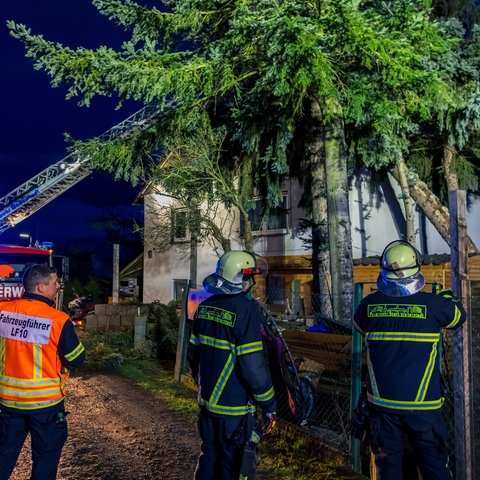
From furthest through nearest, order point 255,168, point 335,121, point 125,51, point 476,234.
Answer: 1. point 476,234
2. point 255,168
3. point 335,121
4. point 125,51

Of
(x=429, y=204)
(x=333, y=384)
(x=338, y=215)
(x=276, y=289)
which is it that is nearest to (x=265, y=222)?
(x=276, y=289)

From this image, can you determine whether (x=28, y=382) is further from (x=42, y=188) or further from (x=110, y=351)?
(x=42, y=188)

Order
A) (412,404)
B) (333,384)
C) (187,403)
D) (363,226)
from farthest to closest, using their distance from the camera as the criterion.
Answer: (363,226) → (187,403) → (333,384) → (412,404)

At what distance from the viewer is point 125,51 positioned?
8.59 meters

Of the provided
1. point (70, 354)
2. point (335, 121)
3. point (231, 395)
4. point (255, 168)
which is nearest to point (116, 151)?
point (255, 168)

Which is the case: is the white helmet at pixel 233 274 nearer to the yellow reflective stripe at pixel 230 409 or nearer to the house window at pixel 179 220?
the yellow reflective stripe at pixel 230 409

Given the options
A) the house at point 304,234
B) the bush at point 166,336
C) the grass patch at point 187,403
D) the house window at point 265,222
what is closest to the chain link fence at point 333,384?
the grass patch at point 187,403

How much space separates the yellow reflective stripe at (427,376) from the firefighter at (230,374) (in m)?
0.96

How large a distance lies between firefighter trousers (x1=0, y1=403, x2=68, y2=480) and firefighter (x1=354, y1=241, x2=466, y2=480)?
2299mm

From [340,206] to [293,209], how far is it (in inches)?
261

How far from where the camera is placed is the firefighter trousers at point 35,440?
3387 mm

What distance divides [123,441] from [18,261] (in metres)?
10.4

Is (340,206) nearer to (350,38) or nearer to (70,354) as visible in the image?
(350,38)

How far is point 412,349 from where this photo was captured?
3066 millimetres
